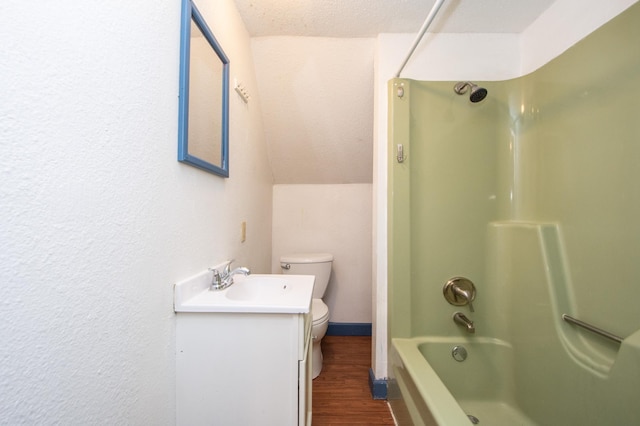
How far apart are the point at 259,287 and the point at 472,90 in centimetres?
140

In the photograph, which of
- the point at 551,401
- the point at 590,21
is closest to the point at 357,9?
the point at 590,21

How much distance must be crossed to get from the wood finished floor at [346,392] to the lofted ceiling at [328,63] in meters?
1.41

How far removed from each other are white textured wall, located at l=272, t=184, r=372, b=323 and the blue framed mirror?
3.60 feet

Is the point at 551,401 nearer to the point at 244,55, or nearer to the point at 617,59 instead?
the point at 617,59

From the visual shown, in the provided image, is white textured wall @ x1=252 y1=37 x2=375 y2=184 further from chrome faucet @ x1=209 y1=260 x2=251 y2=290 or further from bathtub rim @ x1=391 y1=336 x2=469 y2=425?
bathtub rim @ x1=391 y1=336 x2=469 y2=425

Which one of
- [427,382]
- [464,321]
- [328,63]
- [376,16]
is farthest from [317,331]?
[376,16]

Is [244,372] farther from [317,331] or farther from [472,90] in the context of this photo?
[472,90]

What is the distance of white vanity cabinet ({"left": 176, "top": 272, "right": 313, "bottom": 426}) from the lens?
2.35 ft

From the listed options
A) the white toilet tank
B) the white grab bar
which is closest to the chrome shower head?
the white grab bar

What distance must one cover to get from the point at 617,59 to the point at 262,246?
1.95 meters

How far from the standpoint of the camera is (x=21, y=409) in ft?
1.19

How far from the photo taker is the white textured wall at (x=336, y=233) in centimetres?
209

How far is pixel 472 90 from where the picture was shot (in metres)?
1.14

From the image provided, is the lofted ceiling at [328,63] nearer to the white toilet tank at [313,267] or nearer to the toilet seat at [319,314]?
the white toilet tank at [313,267]
